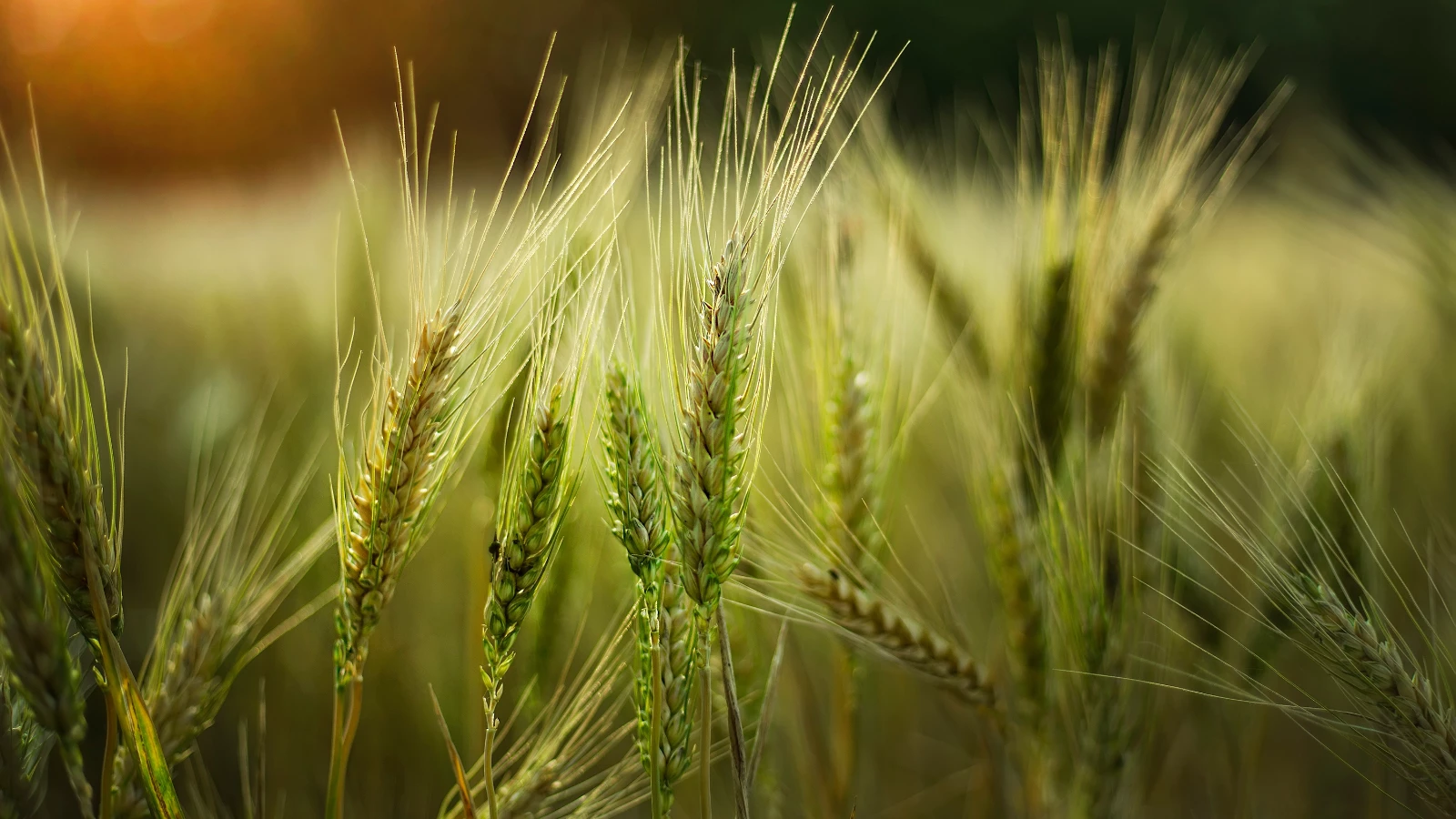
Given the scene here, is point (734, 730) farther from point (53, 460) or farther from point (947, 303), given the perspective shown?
point (947, 303)

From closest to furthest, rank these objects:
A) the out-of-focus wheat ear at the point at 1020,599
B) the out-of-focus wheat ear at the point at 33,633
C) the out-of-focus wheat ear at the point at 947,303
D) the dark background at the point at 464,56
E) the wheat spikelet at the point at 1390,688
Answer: the out-of-focus wheat ear at the point at 33,633, the wheat spikelet at the point at 1390,688, the out-of-focus wheat ear at the point at 1020,599, the out-of-focus wheat ear at the point at 947,303, the dark background at the point at 464,56

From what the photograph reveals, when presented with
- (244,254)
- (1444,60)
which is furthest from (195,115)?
(1444,60)

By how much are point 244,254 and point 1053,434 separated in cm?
125

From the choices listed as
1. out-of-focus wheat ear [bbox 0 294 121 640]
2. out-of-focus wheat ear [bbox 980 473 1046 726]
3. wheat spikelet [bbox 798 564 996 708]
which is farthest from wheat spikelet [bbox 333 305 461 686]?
out-of-focus wheat ear [bbox 980 473 1046 726]

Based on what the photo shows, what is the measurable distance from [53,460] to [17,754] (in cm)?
14

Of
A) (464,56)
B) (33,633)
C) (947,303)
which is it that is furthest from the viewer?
(464,56)

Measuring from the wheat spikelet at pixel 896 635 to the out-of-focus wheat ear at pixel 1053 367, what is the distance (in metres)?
0.14

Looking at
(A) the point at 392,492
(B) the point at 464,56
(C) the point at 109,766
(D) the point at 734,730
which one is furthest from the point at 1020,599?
(B) the point at 464,56

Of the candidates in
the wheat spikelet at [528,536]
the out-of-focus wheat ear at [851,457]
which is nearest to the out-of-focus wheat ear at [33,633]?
the wheat spikelet at [528,536]

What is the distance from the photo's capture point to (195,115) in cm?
225

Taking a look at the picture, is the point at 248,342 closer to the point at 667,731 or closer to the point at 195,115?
the point at 667,731

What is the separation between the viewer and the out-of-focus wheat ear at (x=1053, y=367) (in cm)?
60

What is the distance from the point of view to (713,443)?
1.26ft

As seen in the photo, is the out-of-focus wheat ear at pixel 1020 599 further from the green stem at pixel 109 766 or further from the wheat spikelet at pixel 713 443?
the green stem at pixel 109 766
